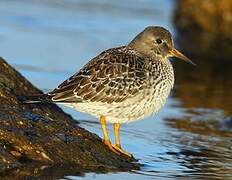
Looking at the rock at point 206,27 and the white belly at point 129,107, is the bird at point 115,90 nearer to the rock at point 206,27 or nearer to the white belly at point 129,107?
the white belly at point 129,107

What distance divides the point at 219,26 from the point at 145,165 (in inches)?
337

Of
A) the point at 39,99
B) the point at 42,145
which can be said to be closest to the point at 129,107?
the point at 39,99

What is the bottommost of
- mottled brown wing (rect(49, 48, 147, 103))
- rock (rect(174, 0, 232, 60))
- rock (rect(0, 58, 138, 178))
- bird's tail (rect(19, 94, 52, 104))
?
rock (rect(0, 58, 138, 178))

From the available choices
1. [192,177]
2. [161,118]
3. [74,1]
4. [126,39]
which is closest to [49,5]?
[74,1]

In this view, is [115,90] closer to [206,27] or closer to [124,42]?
[124,42]

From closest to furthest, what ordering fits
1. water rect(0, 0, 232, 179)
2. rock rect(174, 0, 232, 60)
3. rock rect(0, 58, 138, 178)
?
rock rect(0, 58, 138, 178) < water rect(0, 0, 232, 179) < rock rect(174, 0, 232, 60)

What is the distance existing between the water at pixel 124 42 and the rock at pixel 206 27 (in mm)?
587

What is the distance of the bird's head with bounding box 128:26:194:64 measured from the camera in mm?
9219

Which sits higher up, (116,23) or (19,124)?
(116,23)

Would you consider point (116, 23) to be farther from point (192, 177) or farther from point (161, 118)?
point (192, 177)

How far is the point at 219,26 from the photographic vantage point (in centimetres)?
1678

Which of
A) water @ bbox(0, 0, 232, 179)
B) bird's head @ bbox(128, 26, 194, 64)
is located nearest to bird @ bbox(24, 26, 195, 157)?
bird's head @ bbox(128, 26, 194, 64)

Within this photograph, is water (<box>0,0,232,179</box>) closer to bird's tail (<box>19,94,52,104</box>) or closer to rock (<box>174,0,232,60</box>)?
rock (<box>174,0,232,60</box>)

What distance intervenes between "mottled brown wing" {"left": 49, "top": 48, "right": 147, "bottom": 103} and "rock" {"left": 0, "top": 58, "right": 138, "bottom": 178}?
0.37m
